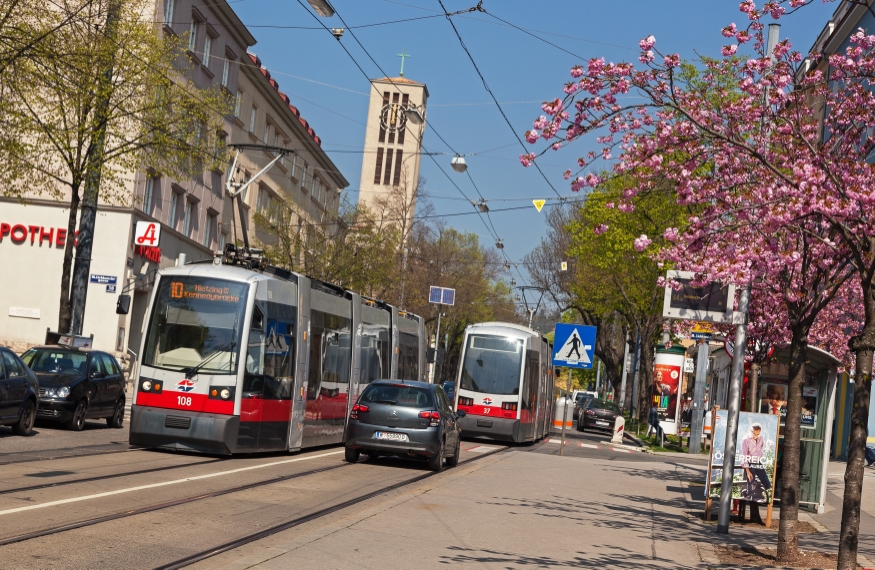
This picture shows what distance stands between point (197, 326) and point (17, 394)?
345cm

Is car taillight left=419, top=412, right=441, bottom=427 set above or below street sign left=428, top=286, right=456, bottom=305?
below

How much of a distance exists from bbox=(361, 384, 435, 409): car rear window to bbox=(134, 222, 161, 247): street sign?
1832cm

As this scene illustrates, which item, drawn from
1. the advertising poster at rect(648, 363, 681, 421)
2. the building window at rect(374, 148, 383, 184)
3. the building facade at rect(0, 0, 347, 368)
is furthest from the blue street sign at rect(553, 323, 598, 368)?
the building window at rect(374, 148, 383, 184)

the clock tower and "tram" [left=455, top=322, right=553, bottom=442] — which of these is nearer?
"tram" [left=455, top=322, right=553, bottom=442]

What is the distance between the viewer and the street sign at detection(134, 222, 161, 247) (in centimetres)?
3569

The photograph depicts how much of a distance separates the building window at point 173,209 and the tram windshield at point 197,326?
21957 millimetres

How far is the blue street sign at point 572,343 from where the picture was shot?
2691 cm

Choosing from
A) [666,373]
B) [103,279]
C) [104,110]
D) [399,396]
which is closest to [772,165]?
[399,396]

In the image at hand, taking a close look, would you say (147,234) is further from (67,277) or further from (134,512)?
(134,512)

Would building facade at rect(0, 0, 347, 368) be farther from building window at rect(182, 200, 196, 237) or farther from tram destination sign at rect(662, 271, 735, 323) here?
tram destination sign at rect(662, 271, 735, 323)

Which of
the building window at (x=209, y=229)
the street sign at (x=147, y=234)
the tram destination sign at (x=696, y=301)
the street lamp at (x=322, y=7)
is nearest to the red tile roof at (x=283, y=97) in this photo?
the building window at (x=209, y=229)

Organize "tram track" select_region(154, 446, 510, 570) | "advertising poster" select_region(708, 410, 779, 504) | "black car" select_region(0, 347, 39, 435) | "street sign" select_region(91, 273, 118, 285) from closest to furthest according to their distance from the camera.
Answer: "tram track" select_region(154, 446, 510, 570)
"advertising poster" select_region(708, 410, 779, 504)
"black car" select_region(0, 347, 39, 435)
"street sign" select_region(91, 273, 118, 285)

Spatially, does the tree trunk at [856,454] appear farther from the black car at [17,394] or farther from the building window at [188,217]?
the building window at [188,217]

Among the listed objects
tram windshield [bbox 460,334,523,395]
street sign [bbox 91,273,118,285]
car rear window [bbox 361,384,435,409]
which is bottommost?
car rear window [bbox 361,384,435,409]
